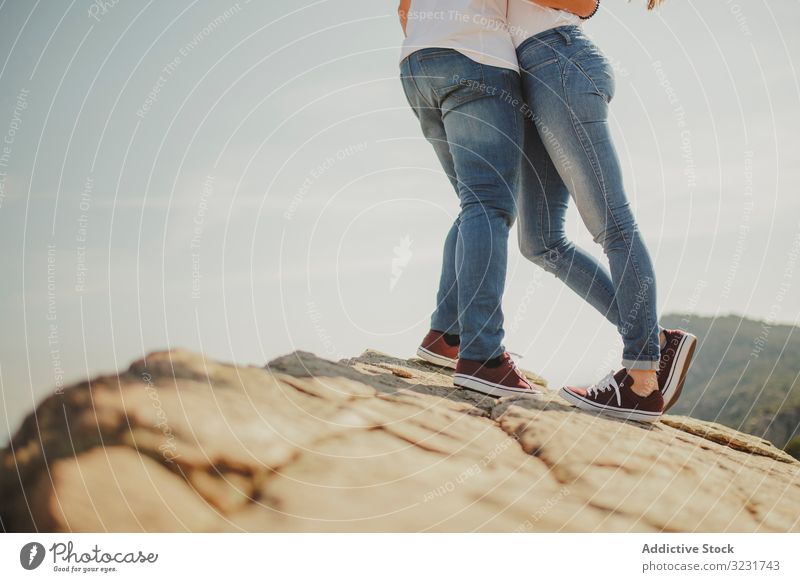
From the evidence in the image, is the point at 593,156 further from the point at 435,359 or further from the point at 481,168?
the point at 435,359

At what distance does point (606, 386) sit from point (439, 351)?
843 mm

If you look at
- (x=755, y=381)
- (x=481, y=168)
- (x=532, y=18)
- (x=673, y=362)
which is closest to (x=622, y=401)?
(x=673, y=362)

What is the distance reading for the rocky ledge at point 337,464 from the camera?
129cm

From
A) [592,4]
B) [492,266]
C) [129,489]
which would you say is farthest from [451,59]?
[129,489]

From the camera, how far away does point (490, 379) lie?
227cm

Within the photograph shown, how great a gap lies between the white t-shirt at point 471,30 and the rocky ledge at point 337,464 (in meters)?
1.26

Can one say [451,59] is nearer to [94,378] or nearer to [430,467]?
[430,467]

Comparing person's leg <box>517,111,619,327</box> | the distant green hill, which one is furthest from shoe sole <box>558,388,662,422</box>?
the distant green hill

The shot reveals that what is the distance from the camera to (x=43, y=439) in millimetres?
1304

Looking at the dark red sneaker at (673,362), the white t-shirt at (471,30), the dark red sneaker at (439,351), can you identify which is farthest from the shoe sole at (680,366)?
the white t-shirt at (471,30)

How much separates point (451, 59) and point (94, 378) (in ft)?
5.32

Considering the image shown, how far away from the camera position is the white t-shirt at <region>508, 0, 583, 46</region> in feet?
7.32

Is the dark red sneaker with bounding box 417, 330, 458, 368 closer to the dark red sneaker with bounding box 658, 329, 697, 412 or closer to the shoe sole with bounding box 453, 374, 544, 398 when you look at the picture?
the shoe sole with bounding box 453, 374, 544, 398

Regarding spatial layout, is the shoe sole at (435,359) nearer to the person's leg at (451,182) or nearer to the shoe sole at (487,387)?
the person's leg at (451,182)
